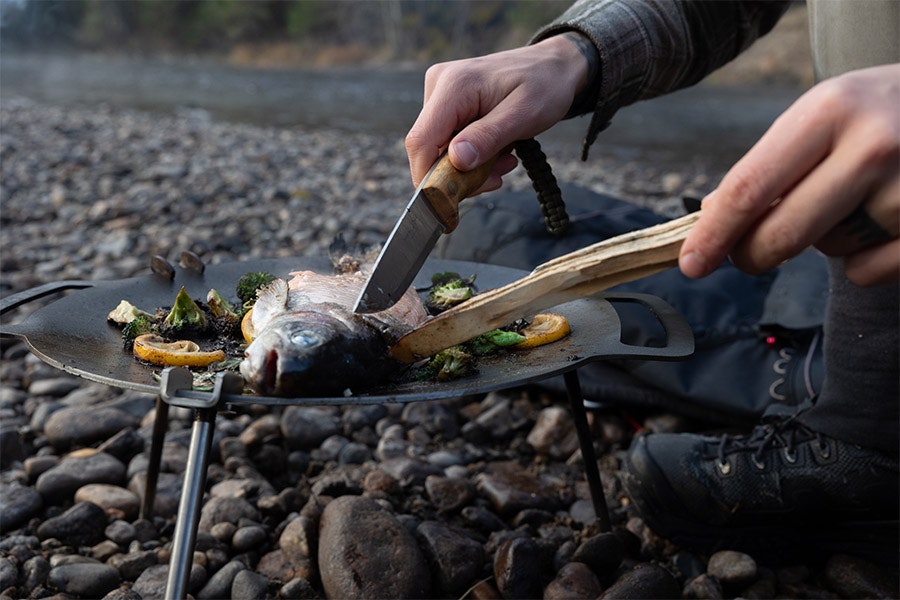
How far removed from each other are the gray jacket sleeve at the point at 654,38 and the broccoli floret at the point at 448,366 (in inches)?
52.3

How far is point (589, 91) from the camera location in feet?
10.0

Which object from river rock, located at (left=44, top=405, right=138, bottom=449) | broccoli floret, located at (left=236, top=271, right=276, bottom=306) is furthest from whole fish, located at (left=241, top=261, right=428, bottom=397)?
river rock, located at (left=44, top=405, right=138, bottom=449)

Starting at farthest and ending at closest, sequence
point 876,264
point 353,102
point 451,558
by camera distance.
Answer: point 353,102, point 451,558, point 876,264

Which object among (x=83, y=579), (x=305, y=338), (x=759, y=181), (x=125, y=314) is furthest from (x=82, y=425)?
(x=759, y=181)

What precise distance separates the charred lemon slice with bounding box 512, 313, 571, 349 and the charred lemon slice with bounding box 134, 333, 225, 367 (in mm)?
1036

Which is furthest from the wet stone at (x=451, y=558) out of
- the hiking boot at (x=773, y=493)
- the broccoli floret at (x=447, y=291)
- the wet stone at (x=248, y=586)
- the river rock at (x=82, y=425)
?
the river rock at (x=82, y=425)

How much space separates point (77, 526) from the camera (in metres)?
3.09

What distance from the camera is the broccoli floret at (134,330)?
101 inches

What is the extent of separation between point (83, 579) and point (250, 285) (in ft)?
4.03

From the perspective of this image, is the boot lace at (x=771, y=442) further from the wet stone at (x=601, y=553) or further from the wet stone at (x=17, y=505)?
the wet stone at (x=17, y=505)

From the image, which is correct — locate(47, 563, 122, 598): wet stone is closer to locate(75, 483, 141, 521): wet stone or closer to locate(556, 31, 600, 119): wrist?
locate(75, 483, 141, 521): wet stone

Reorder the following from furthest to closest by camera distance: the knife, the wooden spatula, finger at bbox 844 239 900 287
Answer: the knife
the wooden spatula
finger at bbox 844 239 900 287

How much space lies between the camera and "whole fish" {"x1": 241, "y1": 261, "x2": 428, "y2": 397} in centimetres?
201

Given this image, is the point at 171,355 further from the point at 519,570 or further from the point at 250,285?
the point at 519,570
